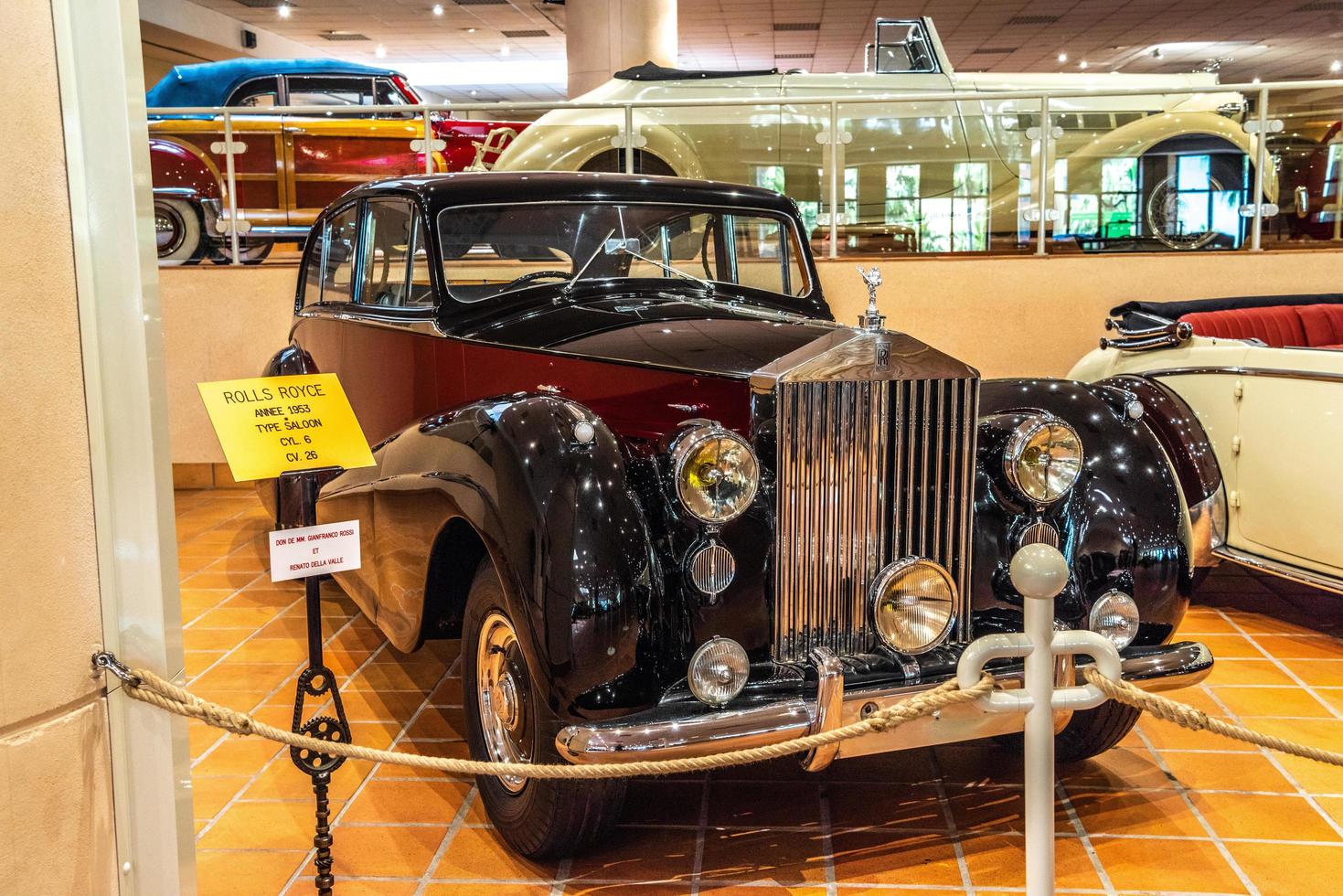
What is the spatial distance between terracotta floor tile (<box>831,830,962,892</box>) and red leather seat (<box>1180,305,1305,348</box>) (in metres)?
2.96

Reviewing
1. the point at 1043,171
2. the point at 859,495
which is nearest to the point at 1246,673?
the point at 859,495

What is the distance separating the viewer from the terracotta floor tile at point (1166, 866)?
2516 mm

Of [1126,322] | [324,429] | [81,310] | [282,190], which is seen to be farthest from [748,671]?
[282,190]

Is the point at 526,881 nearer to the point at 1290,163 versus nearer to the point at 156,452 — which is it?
the point at 156,452

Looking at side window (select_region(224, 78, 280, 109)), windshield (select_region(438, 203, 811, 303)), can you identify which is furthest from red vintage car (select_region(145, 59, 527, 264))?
windshield (select_region(438, 203, 811, 303))

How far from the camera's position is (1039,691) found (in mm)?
1973

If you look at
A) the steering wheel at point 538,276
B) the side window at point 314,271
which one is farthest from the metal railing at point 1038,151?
the steering wheel at point 538,276

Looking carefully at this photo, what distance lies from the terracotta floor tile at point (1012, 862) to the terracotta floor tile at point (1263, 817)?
38 cm

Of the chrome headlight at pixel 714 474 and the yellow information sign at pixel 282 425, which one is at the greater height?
the yellow information sign at pixel 282 425

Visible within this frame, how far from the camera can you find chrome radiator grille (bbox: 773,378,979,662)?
259 cm

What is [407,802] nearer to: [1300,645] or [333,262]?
[333,262]

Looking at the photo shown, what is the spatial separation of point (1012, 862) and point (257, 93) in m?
8.58

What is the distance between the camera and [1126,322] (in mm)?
4801

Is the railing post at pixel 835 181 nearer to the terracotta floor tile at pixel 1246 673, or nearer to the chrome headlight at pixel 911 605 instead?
the terracotta floor tile at pixel 1246 673
